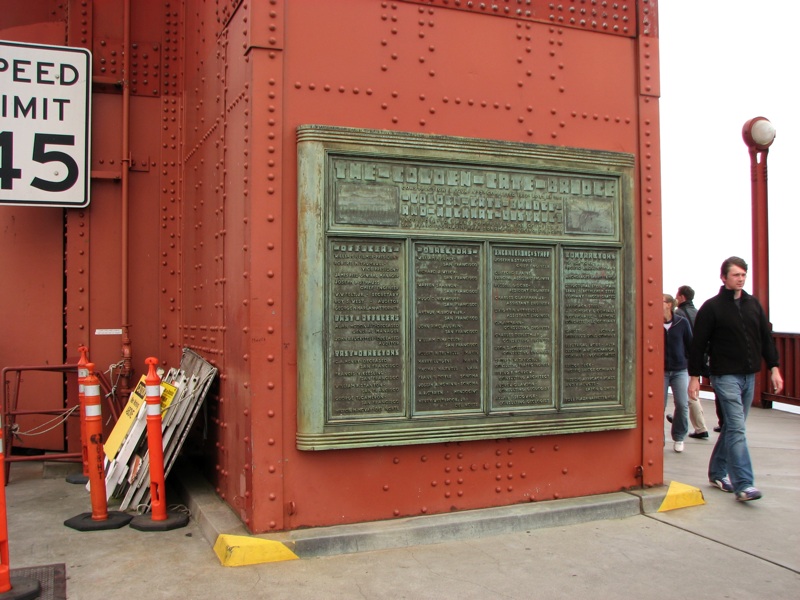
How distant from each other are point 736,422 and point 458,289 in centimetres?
265

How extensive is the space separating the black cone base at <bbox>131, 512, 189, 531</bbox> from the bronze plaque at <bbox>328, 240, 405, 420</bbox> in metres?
1.56

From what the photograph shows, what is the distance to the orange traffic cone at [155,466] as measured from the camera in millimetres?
5480

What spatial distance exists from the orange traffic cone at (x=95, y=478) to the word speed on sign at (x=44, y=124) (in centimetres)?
234

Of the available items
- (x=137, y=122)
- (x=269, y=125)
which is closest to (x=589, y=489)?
(x=269, y=125)

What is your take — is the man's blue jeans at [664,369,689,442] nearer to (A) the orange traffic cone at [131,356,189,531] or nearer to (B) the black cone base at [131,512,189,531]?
(B) the black cone base at [131,512,189,531]

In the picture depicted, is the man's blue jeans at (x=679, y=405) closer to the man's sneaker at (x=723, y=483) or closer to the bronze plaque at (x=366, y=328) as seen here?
the man's sneaker at (x=723, y=483)

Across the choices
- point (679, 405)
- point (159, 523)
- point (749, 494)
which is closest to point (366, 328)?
point (159, 523)

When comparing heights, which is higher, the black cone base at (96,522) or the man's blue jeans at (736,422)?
the man's blue jeans at (736,422)

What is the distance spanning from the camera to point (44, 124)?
7.20 m

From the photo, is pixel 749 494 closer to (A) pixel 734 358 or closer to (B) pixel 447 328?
(A) pixel 734 358

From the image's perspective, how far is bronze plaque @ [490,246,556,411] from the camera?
5.56m

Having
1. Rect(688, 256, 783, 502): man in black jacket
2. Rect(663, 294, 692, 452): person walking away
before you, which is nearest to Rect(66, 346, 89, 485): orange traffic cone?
Rect(688, 256, 783, 502): man in black jacket

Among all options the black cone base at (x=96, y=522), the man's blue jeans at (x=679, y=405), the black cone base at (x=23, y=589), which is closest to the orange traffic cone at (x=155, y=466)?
the black cone base at (x=96, y=522)

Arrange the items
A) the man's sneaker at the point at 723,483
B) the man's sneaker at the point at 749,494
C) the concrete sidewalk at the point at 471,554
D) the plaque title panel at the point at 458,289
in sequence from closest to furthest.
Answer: the concrete sidewalk at the point at 471,554 < the plaque title panel at the point at 458,289 < the man's sneaker at the point at 749,494 < the man's sneaker at the point at 723,483
